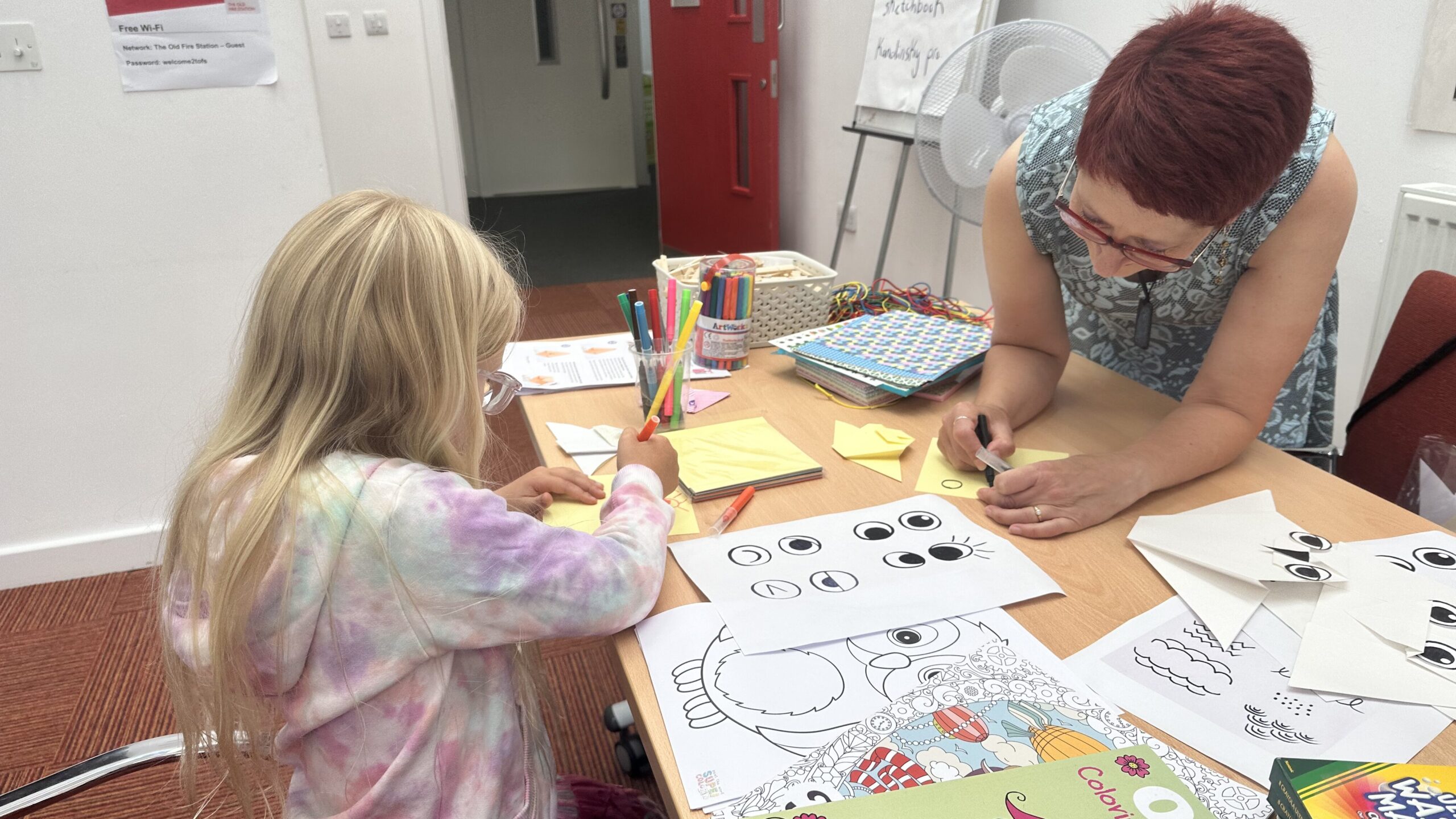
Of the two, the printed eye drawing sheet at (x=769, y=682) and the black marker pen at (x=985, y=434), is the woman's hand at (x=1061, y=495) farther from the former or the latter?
the printed eye drawing sheet at (x=769, y=682)

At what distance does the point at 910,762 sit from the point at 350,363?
524mm

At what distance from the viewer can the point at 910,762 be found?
2.07 ft

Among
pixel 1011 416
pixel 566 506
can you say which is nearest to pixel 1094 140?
pixel 1011 416

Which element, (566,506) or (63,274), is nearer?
(566,506)

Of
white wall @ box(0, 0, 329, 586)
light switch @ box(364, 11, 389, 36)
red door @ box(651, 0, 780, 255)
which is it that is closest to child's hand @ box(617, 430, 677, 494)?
white wall @ box(0, 0, 329, 586)

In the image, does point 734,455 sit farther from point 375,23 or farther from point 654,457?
point 375,23

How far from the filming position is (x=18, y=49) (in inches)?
70.7

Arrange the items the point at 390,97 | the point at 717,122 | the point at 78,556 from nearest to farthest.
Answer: the point at 78,556 → the point at 390,97 → the point at 717,122

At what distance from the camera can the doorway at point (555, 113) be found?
6.04m

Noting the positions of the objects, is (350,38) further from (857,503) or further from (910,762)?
(910,762)

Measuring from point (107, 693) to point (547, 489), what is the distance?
133cm

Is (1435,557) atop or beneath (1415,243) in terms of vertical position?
beneath

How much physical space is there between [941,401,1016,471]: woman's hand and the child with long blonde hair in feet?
1.34

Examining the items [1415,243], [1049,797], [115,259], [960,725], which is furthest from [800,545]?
[115,259]
